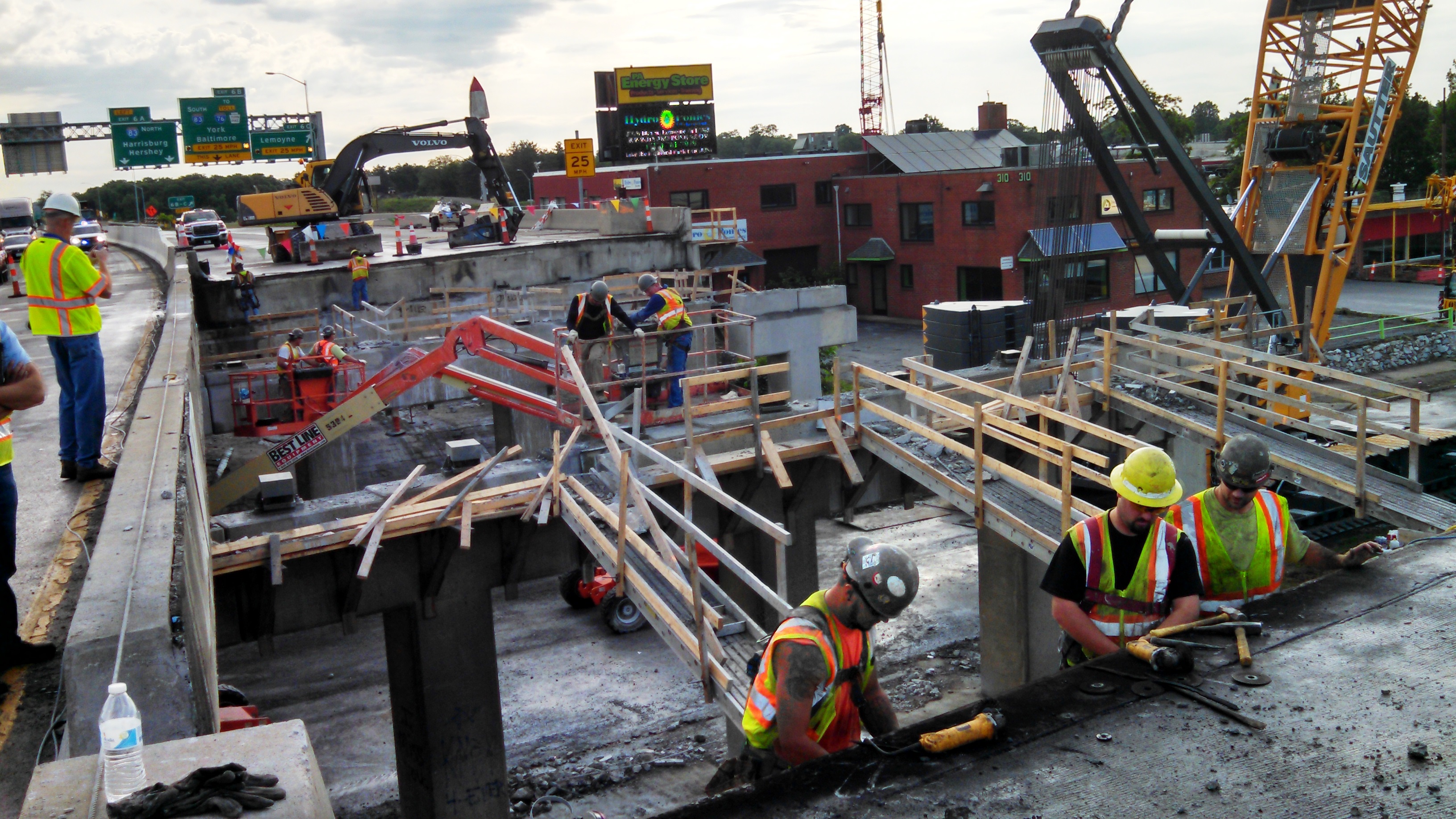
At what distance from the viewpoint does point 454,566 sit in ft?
40.1

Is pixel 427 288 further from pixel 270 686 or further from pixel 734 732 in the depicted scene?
pixel 734 732

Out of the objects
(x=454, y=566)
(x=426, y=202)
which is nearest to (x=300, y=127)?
(x=426, y=202)

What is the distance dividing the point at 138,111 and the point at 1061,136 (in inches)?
1804

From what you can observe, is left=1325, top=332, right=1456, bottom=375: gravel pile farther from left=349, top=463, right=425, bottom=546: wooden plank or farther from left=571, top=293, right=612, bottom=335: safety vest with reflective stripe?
left=349, top=463, right=425, bottom=546: wooden plank

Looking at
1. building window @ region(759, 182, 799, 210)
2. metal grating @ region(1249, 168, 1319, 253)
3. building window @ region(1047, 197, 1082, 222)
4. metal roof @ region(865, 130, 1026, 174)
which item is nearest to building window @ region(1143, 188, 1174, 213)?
metal roof @ region(865, 130, 1026, 174)

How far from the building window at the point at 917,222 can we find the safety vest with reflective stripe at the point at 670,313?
30.7 metres

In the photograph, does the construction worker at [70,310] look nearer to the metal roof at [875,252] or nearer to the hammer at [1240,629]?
the hammer at [1240,629]

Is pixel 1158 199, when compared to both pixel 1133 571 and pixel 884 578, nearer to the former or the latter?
Answer: pixel 1133 571

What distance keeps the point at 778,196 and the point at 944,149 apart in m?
7.97

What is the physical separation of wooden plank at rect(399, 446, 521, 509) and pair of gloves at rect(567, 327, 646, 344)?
155cm

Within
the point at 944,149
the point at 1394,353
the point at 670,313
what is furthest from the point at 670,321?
the point at 944,149

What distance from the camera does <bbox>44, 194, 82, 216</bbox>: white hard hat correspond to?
7188 millimetres

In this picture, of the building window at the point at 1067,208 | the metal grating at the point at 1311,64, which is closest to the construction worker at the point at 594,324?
the building window at the point at 1067,208

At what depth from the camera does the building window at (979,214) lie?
41.8 meters
